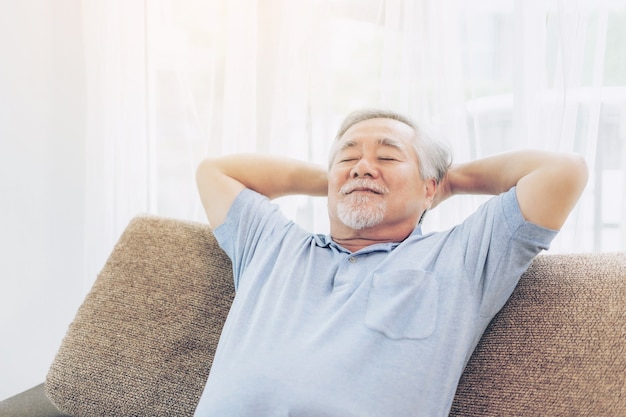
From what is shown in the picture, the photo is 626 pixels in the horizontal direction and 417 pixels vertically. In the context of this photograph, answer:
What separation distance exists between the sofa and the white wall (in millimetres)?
1091

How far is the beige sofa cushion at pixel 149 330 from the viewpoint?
60.9 inches

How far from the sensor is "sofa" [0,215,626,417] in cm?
128

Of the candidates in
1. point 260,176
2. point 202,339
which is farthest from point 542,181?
point 202,339

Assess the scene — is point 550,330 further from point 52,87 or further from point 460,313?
point 52,87

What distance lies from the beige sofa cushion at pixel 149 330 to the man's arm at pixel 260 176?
0.12m

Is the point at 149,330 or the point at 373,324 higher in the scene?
the point at 373,324

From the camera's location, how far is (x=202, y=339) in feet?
5.18

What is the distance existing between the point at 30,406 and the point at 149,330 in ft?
1.14

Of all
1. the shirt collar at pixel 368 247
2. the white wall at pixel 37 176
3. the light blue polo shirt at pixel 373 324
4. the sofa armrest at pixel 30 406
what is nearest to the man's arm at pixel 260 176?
the shirt collar at pixel 368 247

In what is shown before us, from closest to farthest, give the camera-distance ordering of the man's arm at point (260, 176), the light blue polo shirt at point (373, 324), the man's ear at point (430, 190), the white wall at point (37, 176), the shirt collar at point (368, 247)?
the light blue polo shirt at point (373, 324) < the shirt collar at point (368, 247) < the man's ear at point (430, 190) < the man's arm at point (260, 176) < the white wall at point (37, 176)

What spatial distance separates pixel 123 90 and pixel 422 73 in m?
1.12

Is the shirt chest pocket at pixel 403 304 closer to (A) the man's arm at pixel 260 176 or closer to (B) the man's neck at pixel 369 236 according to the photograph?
(B) the man's neck at pixel 369 236

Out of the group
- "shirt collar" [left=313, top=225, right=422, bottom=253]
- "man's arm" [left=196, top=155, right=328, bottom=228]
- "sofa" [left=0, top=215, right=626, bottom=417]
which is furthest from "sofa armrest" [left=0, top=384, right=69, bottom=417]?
"shirt collar" [left=313, top=225, right=422, bottom=253]

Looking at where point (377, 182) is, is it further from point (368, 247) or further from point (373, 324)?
point (373, 324)
